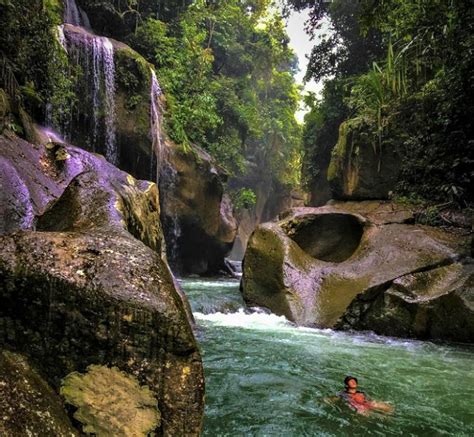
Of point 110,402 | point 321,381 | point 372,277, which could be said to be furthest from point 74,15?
point 110,402

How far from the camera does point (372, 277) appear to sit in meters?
8.98

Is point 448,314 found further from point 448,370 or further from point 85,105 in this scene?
point 85,105

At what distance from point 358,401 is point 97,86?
1223cm

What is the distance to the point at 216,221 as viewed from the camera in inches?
727

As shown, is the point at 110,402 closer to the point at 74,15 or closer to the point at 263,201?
the point at 74,15

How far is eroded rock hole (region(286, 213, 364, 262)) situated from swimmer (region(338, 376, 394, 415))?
7.26 metres

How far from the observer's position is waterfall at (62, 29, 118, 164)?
1325 centimetres

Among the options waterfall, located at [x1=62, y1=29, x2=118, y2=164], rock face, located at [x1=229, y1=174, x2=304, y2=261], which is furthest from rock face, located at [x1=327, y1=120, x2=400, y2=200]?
rock face, located at [x1=229, y1=174, x2=304, y2=261]

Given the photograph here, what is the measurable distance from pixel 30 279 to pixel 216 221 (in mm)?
16056

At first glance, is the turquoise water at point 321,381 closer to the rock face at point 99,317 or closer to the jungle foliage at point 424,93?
the rock face at point 99,317

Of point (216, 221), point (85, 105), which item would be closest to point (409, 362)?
point (85, 105)

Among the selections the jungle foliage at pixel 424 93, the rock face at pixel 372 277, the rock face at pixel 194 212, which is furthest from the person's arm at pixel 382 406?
the rock face at pixel 194 212

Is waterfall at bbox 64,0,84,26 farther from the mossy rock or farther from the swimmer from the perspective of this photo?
the mossy rock

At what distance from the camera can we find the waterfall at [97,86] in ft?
43.5
